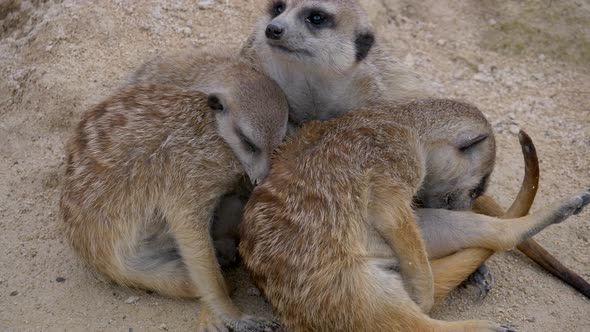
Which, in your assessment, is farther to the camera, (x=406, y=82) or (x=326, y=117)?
(x=406, y=82)

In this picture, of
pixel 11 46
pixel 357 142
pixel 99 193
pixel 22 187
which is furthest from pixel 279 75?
pixel 11 46

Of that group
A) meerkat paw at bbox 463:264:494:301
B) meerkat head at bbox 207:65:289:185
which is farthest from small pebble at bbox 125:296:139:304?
meerkat paw at bbox 463:264:494:301

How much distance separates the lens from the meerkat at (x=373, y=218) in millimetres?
2416

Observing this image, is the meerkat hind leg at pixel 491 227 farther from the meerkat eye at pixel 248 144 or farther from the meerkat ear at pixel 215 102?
the meerkat ear at pixel 215 102

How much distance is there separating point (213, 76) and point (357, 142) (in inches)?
29.3

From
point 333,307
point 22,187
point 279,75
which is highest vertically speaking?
point 279,75

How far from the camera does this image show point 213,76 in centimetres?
307

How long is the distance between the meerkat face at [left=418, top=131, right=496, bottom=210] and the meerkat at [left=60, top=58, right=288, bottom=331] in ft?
2.03

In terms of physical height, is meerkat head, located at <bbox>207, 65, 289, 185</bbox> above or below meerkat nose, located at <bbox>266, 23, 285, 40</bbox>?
below

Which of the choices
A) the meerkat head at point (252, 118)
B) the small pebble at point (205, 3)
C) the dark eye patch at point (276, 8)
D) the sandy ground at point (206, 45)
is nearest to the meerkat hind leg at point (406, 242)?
the sandy ground at point (206, 45)

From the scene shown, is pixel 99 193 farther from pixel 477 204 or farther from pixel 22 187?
pixel 477 204

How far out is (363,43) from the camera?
3.26m

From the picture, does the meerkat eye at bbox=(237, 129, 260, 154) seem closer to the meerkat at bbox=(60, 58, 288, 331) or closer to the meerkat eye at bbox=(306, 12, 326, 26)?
the meerkat at bbox=(60, 58, 288, 331)

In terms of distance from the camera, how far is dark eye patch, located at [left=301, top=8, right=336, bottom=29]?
121 inches
